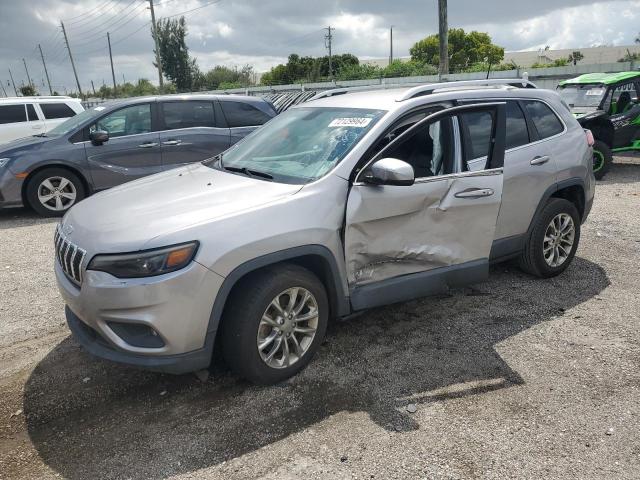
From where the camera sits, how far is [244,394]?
3137 millimetres

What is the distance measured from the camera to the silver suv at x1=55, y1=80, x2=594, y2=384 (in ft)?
9.04

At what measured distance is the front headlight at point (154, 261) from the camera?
2.68 metres

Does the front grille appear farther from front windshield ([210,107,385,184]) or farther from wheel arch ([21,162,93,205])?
wheel arch ([21,162,93,205])

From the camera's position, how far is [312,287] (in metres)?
3.15

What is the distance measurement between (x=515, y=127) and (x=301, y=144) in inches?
72.6

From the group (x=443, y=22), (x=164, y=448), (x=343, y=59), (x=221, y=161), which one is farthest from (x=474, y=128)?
(x=343, y=59)

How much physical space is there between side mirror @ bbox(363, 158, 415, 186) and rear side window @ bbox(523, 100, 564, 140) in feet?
6.24

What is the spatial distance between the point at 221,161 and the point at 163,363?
1.85 m

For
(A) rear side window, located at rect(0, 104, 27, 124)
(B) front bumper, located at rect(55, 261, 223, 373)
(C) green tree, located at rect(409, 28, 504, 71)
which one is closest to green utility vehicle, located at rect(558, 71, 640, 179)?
(B) front bumper, located at rect(55, 261, 223, 373)

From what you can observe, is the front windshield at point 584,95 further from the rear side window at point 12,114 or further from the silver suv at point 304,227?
the rear side window at point 12,114

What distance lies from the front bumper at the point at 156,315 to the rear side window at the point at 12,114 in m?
9.70

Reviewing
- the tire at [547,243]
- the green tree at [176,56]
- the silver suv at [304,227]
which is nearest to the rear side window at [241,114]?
the silver suv at [304,227]

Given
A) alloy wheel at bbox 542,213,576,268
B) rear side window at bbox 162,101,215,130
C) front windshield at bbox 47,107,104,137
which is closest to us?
alloy wheel at bbox 542,213,576,268

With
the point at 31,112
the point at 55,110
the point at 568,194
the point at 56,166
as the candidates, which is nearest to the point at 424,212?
the point at 568,194
